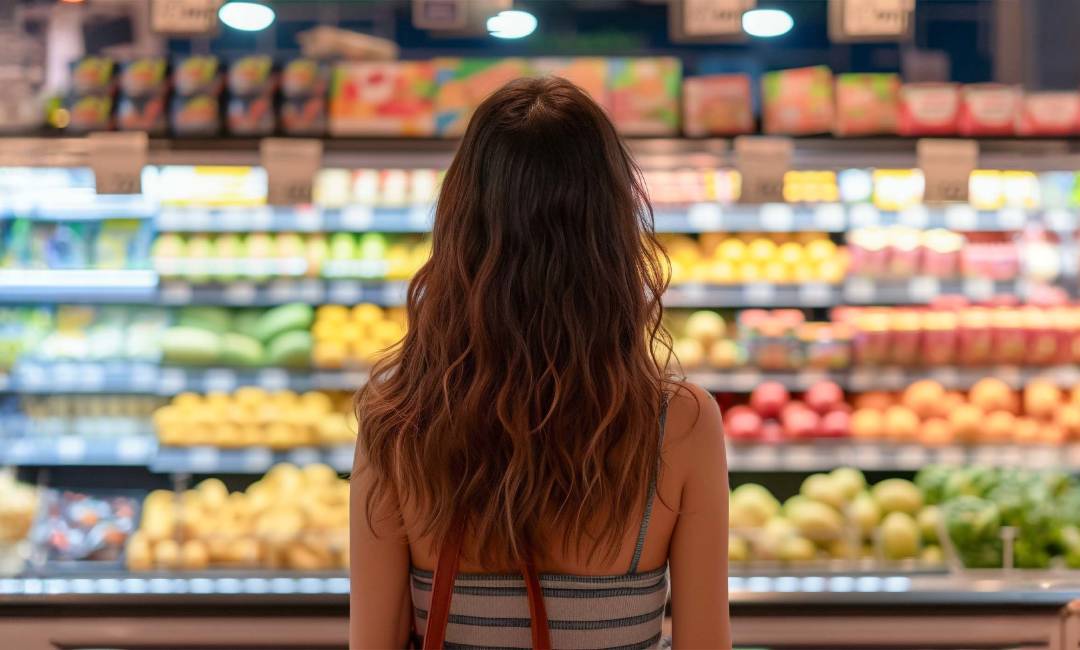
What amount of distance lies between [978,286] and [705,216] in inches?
41.5

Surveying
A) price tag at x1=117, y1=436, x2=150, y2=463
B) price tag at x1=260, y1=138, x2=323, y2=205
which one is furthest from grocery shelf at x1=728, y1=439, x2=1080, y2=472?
price tag at x1=117, y1=436, x2=150, y2=463

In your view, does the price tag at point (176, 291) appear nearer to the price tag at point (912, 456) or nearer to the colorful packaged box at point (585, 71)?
the colorful packaged box at point (585, 71)

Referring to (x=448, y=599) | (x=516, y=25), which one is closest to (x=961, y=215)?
(x=516, y=25)

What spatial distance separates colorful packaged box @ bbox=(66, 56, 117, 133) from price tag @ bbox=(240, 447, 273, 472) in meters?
1.21

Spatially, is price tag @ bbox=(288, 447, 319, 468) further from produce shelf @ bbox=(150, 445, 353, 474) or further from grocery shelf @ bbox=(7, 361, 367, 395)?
grocery shelf @ bbox=(7, 361, 367, 395)

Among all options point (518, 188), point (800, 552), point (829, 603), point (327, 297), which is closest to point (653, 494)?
point (518, 188)

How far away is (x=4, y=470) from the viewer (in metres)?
3.71

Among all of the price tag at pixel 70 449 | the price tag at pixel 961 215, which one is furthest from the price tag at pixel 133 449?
the price tag at pixel 961 215

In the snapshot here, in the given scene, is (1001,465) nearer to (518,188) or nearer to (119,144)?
(518,188)

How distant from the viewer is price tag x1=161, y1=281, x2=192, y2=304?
3.83 metres

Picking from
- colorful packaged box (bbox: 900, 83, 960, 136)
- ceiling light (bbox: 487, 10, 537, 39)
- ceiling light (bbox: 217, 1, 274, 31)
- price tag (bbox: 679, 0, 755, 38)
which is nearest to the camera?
price tag (bbox: 679, 0, 755, 38)

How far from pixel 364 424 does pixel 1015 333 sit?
10.2 ft

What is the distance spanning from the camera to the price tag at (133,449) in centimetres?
381

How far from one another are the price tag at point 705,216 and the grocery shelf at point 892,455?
2.60ft
